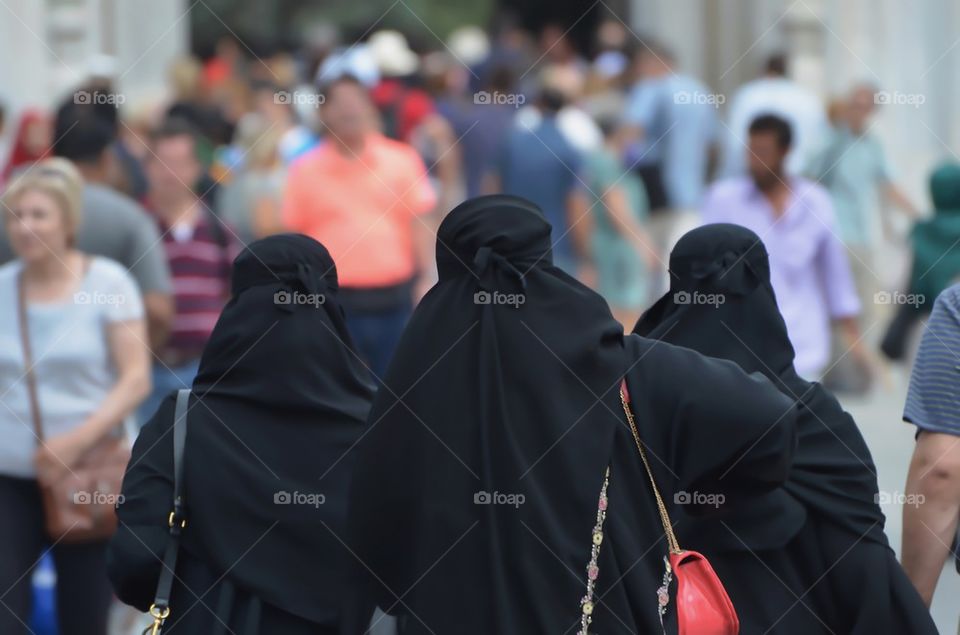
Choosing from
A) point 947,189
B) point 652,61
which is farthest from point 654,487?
point 652,61

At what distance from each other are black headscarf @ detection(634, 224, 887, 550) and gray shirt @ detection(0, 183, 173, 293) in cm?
295

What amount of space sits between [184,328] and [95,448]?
2.04 m

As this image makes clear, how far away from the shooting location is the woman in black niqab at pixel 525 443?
11.5ft

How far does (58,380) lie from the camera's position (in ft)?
18.3

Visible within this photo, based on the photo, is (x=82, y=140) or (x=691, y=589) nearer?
(x=691, y=589)

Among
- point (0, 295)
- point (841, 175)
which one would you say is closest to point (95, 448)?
point (0, 295)

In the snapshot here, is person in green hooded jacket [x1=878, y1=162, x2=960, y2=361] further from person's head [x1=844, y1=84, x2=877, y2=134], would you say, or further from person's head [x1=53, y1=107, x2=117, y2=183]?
person's head [x1=844, y1=84, x2=877, y2=134]

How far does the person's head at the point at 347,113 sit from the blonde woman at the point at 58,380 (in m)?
2.82

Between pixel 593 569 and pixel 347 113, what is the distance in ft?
17.8

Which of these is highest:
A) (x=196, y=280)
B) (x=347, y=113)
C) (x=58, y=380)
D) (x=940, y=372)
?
(x=347, y=113)

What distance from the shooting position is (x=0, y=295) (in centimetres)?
568

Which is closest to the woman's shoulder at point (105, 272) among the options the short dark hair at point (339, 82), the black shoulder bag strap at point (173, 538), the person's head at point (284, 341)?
the person's head at point (284, 341)

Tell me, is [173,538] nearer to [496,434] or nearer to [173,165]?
[496,434]

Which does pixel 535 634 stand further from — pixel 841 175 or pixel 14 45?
pixel 14 45
